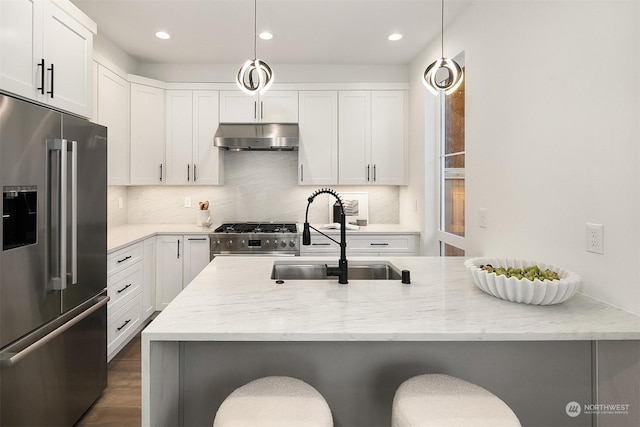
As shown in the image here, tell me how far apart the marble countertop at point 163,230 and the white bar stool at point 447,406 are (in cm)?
245

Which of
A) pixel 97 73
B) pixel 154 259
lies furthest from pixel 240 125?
pixel 154 259

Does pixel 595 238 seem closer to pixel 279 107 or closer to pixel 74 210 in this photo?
pixel 74 210

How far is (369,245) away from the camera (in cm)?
372

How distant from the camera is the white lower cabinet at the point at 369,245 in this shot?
12.0 ft

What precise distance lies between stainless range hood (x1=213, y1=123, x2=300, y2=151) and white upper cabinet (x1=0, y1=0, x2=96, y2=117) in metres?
1.45

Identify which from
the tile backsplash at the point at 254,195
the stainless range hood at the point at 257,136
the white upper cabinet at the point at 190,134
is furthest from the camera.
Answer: the tile backsplash at the point at 254,195

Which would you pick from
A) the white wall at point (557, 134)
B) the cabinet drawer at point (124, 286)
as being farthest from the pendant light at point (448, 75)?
the cabinet drawer at point (124, 286)

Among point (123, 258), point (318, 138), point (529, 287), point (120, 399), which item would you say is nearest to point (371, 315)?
point (529, 287)

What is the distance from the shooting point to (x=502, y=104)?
89.0 inches

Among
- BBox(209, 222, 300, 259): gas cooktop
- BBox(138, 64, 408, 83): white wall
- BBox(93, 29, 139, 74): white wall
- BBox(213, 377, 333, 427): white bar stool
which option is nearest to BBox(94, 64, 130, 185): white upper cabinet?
BBox(93, 29, 139, 74): white wall

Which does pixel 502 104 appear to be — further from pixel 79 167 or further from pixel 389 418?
pixel 79 167

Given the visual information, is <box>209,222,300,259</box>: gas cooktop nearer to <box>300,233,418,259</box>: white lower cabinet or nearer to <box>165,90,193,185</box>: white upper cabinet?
<box>300,233,418,259</box>: white lower cabinet

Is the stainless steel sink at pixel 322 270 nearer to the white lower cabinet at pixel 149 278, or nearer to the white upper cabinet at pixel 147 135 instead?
the white lower cabinet at pixel 149 278

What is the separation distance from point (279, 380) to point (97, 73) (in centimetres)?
304
